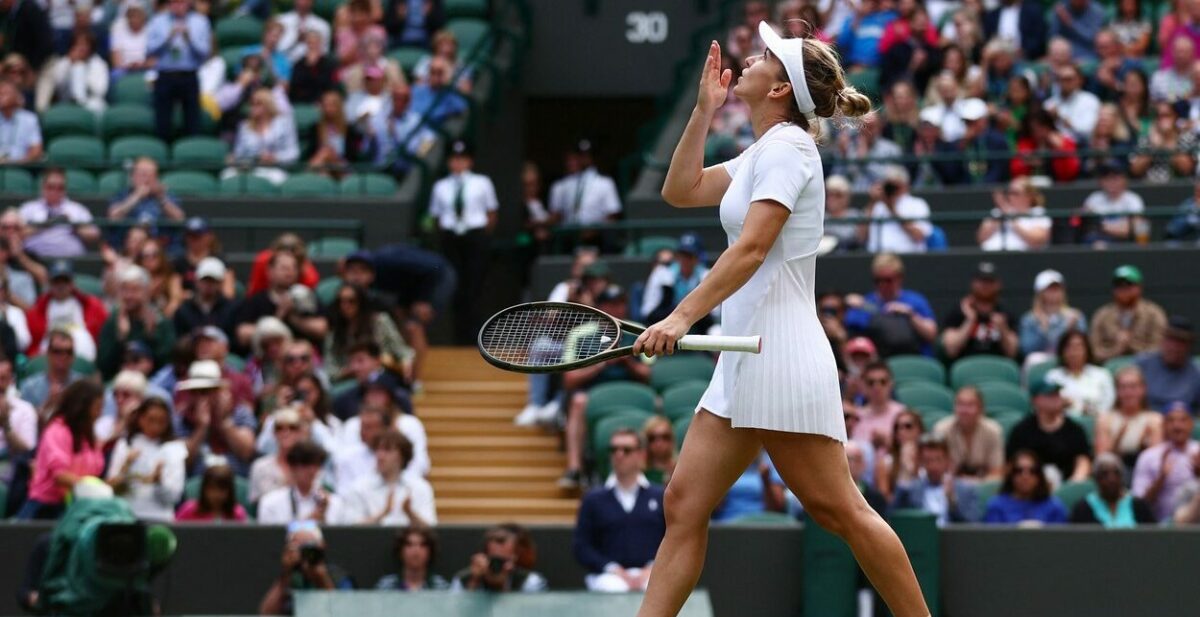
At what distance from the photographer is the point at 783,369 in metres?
5.14

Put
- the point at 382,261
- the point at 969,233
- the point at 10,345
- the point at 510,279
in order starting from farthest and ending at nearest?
the point at 510,279, the point at 969,233, the point at 382,261, the point at 10,345

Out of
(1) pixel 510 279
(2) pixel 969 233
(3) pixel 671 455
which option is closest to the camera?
(3) pixel 671 455

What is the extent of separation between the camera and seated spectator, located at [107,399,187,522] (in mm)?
10172

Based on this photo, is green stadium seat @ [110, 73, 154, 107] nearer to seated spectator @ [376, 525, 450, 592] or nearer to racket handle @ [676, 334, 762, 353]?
seated spectator @ [376, 525, 450, 592]

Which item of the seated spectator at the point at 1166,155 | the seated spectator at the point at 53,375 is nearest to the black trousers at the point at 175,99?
the seated spectator at the point at 53,375

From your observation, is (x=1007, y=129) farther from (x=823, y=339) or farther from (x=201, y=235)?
(x=823, y=339)

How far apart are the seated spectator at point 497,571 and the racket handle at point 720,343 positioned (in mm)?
4480

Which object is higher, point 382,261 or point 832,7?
point 832,7

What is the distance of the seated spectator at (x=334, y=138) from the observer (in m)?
15.5

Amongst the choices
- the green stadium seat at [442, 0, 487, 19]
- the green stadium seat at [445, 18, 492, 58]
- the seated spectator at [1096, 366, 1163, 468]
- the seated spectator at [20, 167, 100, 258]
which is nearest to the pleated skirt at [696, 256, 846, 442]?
the seated spectator at [1096, 366, 1163, 468]

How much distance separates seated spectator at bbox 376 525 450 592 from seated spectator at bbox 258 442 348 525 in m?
0.58

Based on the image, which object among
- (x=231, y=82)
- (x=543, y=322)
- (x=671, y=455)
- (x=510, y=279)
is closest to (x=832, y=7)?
(x=510, y=279)

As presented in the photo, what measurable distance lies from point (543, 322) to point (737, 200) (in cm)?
62

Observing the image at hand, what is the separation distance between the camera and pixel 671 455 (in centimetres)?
1037
